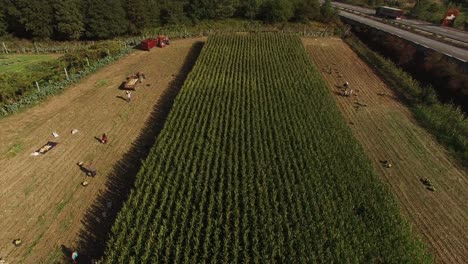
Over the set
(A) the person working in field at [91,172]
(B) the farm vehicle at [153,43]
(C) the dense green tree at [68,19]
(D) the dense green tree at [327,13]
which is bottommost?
(A) the person working in field at [91,172]

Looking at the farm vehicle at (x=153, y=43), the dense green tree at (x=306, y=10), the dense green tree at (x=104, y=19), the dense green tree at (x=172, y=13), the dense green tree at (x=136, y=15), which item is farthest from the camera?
the dense green tree at (x=306, y=10)

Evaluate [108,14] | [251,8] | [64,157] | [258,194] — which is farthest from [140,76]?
[251,8]

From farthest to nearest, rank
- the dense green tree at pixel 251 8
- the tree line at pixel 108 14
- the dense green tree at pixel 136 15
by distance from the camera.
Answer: the dense green tree at pixel 251 8
the dense green tree at pixel 136 15
the tree line at pixel 108 14

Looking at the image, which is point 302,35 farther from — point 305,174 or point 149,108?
point 305,174

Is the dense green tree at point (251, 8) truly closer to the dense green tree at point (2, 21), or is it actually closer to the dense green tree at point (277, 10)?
the dense green tree at point (277, 10)

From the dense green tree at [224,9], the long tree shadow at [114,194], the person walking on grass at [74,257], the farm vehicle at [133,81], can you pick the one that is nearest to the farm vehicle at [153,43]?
the farm vehicle at [133,81]

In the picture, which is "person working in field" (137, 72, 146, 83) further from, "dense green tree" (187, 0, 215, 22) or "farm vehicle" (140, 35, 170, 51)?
"dense green tree" (187, 0, 215, 22)
